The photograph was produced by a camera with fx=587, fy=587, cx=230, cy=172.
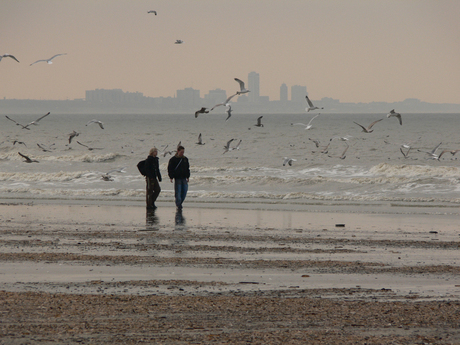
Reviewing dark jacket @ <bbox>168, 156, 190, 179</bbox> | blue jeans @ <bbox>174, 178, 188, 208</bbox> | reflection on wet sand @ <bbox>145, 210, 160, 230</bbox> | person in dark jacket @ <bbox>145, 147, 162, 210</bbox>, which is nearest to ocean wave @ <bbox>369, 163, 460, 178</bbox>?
blue jeans @ <bbox>174, 178, 188, 208</bbox>

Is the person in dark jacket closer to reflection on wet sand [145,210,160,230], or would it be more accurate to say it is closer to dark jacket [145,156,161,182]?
dark jacket [145,156,161,182]

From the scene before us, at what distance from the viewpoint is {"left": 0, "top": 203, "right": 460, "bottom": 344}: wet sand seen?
5.56 meters

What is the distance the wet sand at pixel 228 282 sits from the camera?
5559 mm

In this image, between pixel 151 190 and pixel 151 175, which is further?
pixel 151 190

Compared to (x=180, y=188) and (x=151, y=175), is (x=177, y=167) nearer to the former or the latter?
(x=180, y=188)

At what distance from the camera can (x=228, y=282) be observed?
24.5 ft

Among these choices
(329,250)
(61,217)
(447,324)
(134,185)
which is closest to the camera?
(447,324)

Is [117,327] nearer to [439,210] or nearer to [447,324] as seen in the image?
[447,324]

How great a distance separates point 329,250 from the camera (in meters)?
10.0

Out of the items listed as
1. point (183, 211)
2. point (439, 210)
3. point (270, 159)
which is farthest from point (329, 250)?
point (270, 159)

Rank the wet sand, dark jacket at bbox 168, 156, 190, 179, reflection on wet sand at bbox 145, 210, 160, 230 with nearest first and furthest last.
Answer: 1. the wet sand
2. reflection on wet sand at bbox 145, 210, 160, 230
3. dark jacket at bbox 168, 156, 190, 179

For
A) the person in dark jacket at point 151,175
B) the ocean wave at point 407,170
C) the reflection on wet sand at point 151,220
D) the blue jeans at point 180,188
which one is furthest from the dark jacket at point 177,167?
the ocean wave at point 407,170

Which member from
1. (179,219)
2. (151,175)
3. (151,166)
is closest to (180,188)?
(151,175)

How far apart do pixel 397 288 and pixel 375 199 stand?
1361cm
